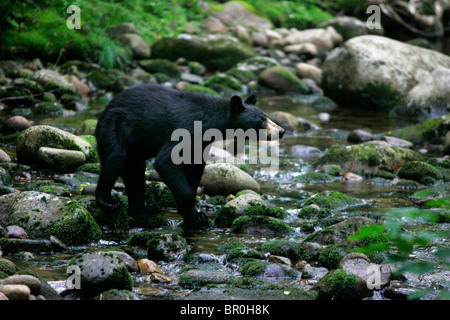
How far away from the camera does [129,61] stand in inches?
691

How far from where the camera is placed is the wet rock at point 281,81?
17625 mm

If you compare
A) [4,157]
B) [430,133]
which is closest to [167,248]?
[4,157]

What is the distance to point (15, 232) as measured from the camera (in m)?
5.12

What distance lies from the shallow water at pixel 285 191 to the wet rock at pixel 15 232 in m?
0.38

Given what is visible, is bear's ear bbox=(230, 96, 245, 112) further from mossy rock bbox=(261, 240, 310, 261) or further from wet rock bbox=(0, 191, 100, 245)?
wet rock bbox=(0, 191, 100, 245)

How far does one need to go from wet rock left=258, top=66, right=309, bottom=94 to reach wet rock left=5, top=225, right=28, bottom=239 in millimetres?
13285

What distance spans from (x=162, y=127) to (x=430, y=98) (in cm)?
967

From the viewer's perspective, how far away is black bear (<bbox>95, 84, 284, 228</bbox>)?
5.75 meters

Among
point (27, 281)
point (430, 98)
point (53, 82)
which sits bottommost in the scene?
point (27, 281)

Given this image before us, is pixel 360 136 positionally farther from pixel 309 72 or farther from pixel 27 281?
pixel 27 281

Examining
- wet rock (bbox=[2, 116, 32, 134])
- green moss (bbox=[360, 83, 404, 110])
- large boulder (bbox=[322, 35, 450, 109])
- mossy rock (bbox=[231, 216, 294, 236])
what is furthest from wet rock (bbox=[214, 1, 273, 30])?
mossy rock (bbox=[231, 216, 294, 236])
